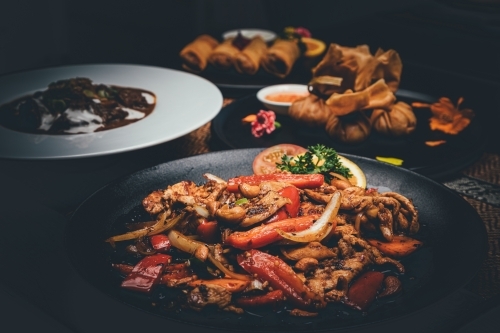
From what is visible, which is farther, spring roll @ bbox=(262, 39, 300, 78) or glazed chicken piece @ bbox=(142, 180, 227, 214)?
spring roll @ bbox=(262, 39, 300, 78)

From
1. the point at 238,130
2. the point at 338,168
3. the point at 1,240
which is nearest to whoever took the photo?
the point at 1,240

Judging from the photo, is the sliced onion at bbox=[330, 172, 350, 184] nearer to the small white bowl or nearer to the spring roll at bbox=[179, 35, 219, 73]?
the small white bowl

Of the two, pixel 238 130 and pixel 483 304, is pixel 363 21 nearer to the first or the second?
pixel 238 130

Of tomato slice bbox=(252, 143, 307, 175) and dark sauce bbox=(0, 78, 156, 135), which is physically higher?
tomato slice bbox=(252, 143, 307, 175)

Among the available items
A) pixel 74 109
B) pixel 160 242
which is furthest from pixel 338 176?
pixel 74 109

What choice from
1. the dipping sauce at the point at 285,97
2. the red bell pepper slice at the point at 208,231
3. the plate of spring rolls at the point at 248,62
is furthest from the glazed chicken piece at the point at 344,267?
the plate of spring rolls at the point at 248,62

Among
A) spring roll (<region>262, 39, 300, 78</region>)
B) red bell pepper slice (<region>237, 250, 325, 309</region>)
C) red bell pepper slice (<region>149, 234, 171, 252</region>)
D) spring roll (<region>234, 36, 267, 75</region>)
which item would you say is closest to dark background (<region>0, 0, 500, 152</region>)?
spring roll (<region>262, 39, 300, 78</region>)

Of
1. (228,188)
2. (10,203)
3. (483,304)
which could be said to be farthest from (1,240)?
(483,304)
